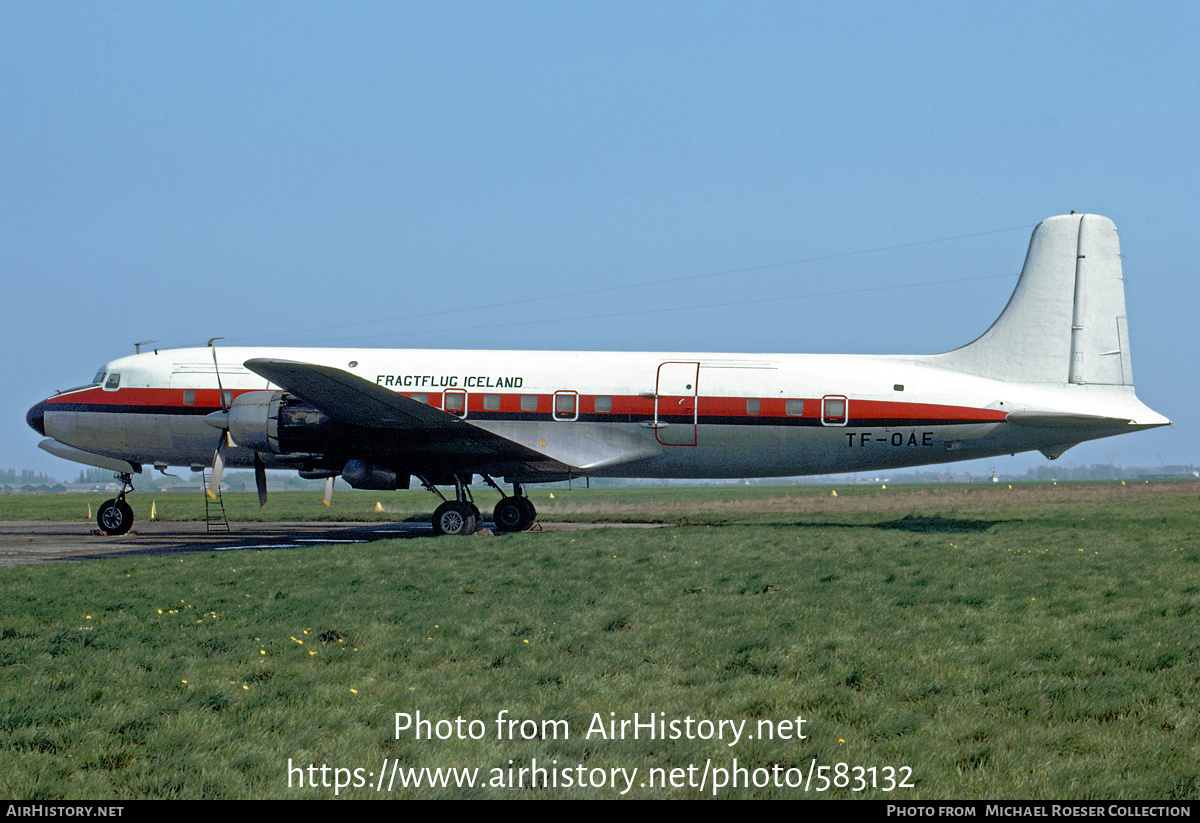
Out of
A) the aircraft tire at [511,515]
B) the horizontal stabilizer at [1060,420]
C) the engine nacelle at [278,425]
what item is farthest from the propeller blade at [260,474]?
the horizontal stabilizer at [1060,420]

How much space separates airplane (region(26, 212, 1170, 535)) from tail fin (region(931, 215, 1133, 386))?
0.12 feet

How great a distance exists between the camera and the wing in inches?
751

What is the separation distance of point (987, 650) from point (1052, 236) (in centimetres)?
1722

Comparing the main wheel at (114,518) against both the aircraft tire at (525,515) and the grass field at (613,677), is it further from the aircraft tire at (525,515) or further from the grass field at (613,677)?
the aircraft tire at (525,515)

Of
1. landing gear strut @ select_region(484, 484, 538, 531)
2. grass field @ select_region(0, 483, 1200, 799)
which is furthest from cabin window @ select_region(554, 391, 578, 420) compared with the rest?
grass field @ select_region(0, 483, 1200, 799)

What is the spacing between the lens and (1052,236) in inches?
890

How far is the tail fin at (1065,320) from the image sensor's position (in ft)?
72.7

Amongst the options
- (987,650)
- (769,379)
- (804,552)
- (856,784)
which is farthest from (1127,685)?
(769,379)

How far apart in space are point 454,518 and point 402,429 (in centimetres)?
281

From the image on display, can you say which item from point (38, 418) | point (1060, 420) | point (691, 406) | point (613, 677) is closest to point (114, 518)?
point (38, 418)

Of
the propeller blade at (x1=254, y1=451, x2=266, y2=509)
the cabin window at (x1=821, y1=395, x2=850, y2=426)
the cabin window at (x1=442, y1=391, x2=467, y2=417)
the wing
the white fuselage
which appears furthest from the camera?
the cabin window at (x1=442, y1=391, x2=467, y2=417)

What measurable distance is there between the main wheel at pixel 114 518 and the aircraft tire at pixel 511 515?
10.5 meters

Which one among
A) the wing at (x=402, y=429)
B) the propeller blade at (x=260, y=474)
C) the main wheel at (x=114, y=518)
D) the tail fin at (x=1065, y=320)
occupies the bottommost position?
the main wheel at (x=114, y=518)

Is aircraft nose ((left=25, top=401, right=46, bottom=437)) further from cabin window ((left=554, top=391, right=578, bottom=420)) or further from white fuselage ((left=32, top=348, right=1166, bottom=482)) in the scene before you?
cabin window ((left=554, top=391, right=578, bottom=420))
